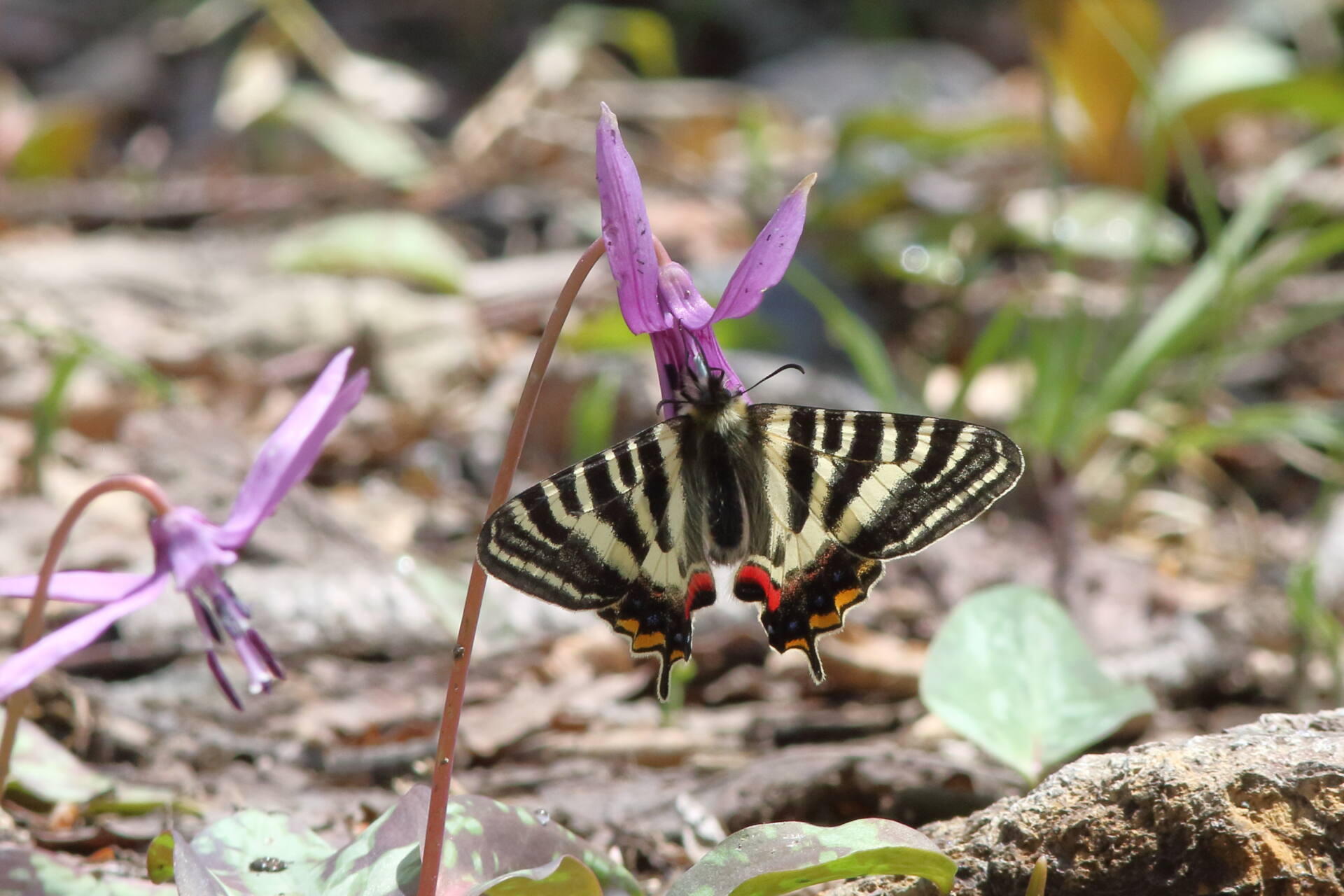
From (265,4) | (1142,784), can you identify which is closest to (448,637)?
(1142,784)

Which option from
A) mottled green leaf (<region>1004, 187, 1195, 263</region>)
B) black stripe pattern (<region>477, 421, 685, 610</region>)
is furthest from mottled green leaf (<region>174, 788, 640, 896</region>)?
mottled green leaf (<region>1004, 187, 1195, 263</region>)

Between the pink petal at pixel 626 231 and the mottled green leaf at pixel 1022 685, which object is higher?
the pink petal at pixel 626 231

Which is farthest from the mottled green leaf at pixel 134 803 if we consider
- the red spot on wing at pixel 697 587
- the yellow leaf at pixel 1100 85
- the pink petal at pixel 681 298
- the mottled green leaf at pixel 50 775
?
the yellow leaf at pixel 1100 85

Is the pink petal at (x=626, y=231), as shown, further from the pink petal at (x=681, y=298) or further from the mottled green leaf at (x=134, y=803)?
the mottled green leaf at (x=134, y=803)

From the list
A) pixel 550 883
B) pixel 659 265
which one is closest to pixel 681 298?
pixel 659 265

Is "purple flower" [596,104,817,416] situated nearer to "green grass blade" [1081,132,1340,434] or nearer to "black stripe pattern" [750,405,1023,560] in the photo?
"black stripe pattern" [750,405,1023,560]

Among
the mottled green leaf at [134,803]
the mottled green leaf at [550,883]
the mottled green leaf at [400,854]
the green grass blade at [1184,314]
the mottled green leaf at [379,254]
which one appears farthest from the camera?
the mottled green leaf at [379,254]

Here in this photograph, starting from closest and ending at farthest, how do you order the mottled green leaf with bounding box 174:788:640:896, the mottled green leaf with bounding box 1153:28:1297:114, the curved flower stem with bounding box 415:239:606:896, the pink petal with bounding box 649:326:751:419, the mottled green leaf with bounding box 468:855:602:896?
the mottled green leaf with bounding box 468:855:602:896, the curved flower stem with bounding box 415:239:606:896, the mottled green leaf with bounding box 174:788:640:896, the pink petal with bounding box 649:326:751:419, the mottled green leaf with bounding box 1153:28:1297:114
